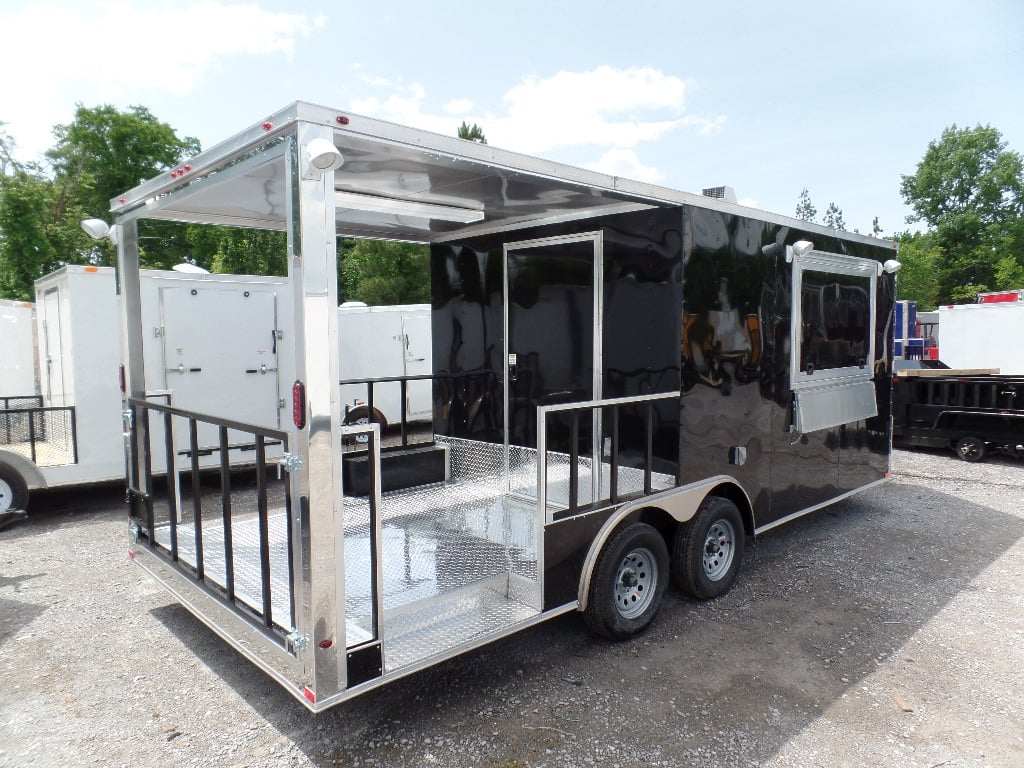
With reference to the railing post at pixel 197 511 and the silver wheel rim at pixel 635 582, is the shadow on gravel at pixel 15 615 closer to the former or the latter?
the railing post at pixel 197 511

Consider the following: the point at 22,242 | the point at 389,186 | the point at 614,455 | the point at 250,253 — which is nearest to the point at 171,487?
the point at 389,186

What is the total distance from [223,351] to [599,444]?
4190 millimetres

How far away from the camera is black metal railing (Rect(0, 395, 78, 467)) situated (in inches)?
229

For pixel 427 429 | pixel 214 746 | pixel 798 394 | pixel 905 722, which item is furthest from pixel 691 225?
pixel 427 429

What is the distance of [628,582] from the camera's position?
3.75 m

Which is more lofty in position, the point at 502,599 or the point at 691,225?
the point at 691,225

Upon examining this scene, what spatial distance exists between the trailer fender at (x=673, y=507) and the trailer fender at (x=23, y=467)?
192 inches

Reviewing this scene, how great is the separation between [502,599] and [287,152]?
2.26m

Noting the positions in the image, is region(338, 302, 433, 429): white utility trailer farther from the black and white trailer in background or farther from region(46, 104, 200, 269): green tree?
region(46, 104, 200, 269): green tree

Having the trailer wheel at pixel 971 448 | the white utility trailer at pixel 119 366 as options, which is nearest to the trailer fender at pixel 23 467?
the white utility trailer at pixel 119 366

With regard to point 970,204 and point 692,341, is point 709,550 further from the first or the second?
point 970,204

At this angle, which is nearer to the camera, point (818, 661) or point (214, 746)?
point (214, 746)

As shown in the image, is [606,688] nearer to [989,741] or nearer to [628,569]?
[628,569]

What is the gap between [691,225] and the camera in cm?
394
